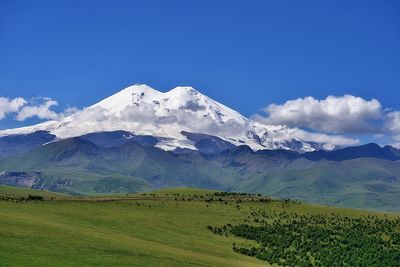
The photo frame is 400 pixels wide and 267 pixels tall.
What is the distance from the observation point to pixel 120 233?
91625 mm

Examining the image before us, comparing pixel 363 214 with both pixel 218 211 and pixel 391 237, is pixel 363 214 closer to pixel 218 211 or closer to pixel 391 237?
pixel 391 237

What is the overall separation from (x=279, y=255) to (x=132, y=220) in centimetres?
3070

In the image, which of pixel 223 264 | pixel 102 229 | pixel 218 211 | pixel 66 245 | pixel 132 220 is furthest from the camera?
pixel 218 211

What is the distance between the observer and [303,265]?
305 feet

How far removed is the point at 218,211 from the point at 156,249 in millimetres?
67085

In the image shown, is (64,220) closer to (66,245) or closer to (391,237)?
(66,245)

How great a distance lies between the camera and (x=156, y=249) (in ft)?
260

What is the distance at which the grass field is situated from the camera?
213 feet

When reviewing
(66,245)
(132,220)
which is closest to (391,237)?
(132,220)

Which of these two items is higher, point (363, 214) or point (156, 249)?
point (363, 214)

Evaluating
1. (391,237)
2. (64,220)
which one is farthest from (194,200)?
(64,220)

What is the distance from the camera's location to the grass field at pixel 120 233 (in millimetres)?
64938

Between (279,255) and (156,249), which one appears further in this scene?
(279,255)

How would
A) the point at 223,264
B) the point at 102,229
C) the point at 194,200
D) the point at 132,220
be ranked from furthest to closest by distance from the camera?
1. the point at 194,200
2. the point at 132,220
3. the point at 102,229
4. the point at 223,264
